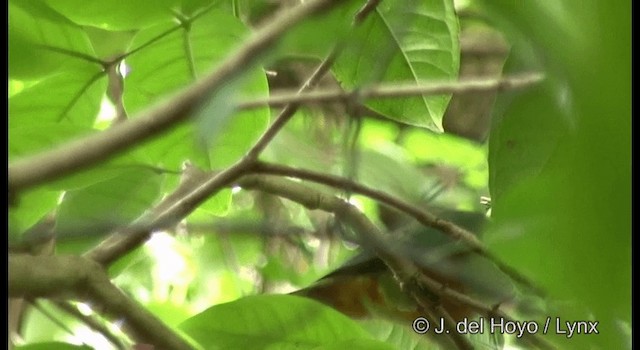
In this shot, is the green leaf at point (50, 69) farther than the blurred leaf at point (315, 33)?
Yes

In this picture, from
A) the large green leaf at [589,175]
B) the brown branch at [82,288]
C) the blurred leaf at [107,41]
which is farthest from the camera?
the blurred leaf at [107,41]

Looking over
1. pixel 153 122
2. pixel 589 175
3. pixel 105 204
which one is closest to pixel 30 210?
pixel 105 204

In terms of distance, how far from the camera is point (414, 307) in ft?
1.24

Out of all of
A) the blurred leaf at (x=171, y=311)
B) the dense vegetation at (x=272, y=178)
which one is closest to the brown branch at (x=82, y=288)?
the dense vegetation at (x=272, y=178)

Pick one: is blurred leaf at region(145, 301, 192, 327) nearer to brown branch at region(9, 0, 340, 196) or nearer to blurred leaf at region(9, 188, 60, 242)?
blurred leaf at region(9, 188, 60, 242)

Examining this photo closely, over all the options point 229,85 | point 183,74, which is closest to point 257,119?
point 183,74

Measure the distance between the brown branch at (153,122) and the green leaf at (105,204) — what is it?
116 millimetres

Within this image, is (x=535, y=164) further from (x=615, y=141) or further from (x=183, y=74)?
(x=183, y=74)

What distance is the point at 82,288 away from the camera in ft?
0.94

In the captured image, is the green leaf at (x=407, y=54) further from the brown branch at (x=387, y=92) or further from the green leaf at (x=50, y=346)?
the green leaf at (x=50, y=346)

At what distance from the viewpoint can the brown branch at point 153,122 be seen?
190mm

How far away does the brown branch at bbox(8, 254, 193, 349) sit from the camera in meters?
0.26

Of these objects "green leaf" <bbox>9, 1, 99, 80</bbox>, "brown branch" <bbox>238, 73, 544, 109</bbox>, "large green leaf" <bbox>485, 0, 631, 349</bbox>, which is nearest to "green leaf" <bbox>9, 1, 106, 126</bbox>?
"green leaf" <bbox>9, 1, 99, 80</bbox>

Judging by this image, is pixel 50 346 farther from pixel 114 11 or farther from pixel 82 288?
pixel 114 11
